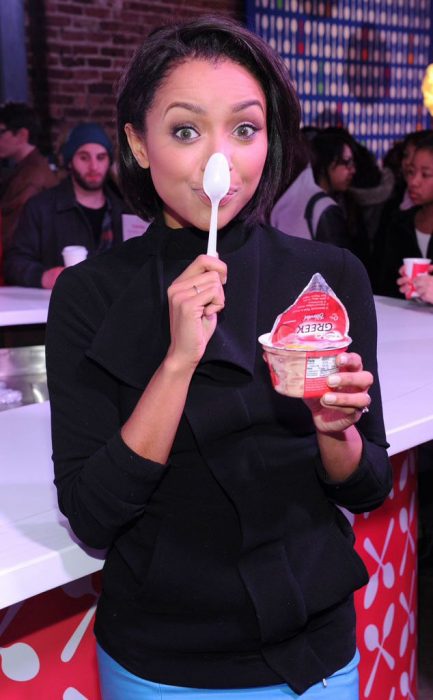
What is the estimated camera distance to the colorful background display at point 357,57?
7121 mm

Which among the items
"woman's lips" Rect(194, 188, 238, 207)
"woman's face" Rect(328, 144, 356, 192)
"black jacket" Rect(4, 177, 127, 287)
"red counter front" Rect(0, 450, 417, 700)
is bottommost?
"red counter front" Rect(0, 450, 417, 700)

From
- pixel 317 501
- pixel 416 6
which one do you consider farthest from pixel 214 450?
pixel 416 6

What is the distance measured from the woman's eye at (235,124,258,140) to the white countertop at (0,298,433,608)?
0.56 meters

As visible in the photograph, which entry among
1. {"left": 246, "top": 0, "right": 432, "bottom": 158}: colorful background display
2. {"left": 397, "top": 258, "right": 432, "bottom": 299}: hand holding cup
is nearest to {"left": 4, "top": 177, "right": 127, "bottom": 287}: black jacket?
{"left": 397, "top": 258, "right": 432, "bottom": 299}: hand holding cup

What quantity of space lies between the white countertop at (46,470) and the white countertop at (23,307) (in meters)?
1.15

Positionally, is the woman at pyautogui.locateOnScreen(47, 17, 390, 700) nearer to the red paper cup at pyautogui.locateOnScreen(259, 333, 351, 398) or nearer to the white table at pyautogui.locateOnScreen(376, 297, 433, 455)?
the red paper cup at pyautogui.locateOnScreen(259, 333, 351, 398)

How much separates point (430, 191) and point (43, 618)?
297cm

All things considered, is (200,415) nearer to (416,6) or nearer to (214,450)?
(214,450)

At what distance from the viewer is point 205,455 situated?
0.99m

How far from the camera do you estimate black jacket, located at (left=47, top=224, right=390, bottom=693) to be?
987 millimetres

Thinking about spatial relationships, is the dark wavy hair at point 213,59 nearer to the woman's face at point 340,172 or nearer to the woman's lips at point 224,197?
the woman's lips at point 224,197

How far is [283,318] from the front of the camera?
0.94m

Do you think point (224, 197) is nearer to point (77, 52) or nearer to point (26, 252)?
point (26, 252)

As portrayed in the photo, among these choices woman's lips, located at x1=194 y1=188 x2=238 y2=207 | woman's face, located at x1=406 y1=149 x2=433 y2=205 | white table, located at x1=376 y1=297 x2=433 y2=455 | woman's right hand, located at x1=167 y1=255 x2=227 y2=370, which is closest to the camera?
woman's right hand, located at x1=167 y1=255 x2=227 y2=370
